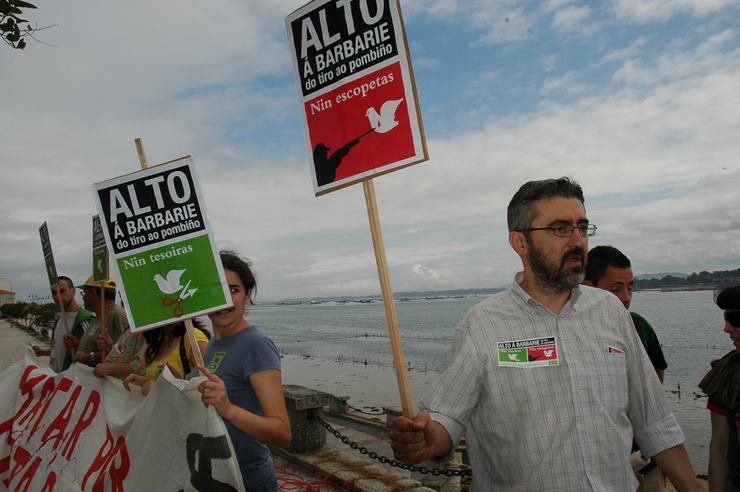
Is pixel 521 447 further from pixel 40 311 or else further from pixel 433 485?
pixel 40 311

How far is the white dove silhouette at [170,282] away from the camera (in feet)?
9.14

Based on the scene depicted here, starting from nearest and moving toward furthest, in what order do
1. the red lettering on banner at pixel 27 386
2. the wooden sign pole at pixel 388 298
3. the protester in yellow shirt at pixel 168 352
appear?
the wooden sign pole at pixel 388 298
the protester in yellow shirt at pixel 168 352
the red lettering on banner at pixel 27 386

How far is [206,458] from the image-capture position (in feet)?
7.77

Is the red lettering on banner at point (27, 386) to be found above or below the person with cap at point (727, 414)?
above

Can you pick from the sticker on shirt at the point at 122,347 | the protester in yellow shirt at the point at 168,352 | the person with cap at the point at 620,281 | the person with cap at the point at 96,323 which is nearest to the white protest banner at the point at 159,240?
the protester in yellow shirt at the point at 168,352

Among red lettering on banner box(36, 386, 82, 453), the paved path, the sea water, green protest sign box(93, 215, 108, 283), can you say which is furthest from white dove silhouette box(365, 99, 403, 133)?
the sea water

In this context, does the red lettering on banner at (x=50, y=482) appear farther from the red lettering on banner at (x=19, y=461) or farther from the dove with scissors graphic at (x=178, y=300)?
the dove with scissors graphic at (x=178, y=300)

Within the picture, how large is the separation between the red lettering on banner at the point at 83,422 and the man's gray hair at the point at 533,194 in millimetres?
3159

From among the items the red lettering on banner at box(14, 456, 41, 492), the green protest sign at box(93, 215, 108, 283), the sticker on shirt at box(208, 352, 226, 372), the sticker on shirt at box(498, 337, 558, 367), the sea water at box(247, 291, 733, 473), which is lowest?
the sea water at box(247, 291, 733, 473)

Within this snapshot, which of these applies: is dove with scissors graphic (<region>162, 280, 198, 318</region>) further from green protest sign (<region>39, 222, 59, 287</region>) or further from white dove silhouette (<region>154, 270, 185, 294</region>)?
green protest sign (<region>39, 222, 59, 287</region>)

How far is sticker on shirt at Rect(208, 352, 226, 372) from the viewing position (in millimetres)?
2632

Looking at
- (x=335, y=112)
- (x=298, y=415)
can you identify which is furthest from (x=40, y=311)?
(x=335, y=112)

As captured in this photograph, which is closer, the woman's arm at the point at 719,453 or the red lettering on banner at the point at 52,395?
the woman's arm at the point at 719,453

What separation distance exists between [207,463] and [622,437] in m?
1.96
